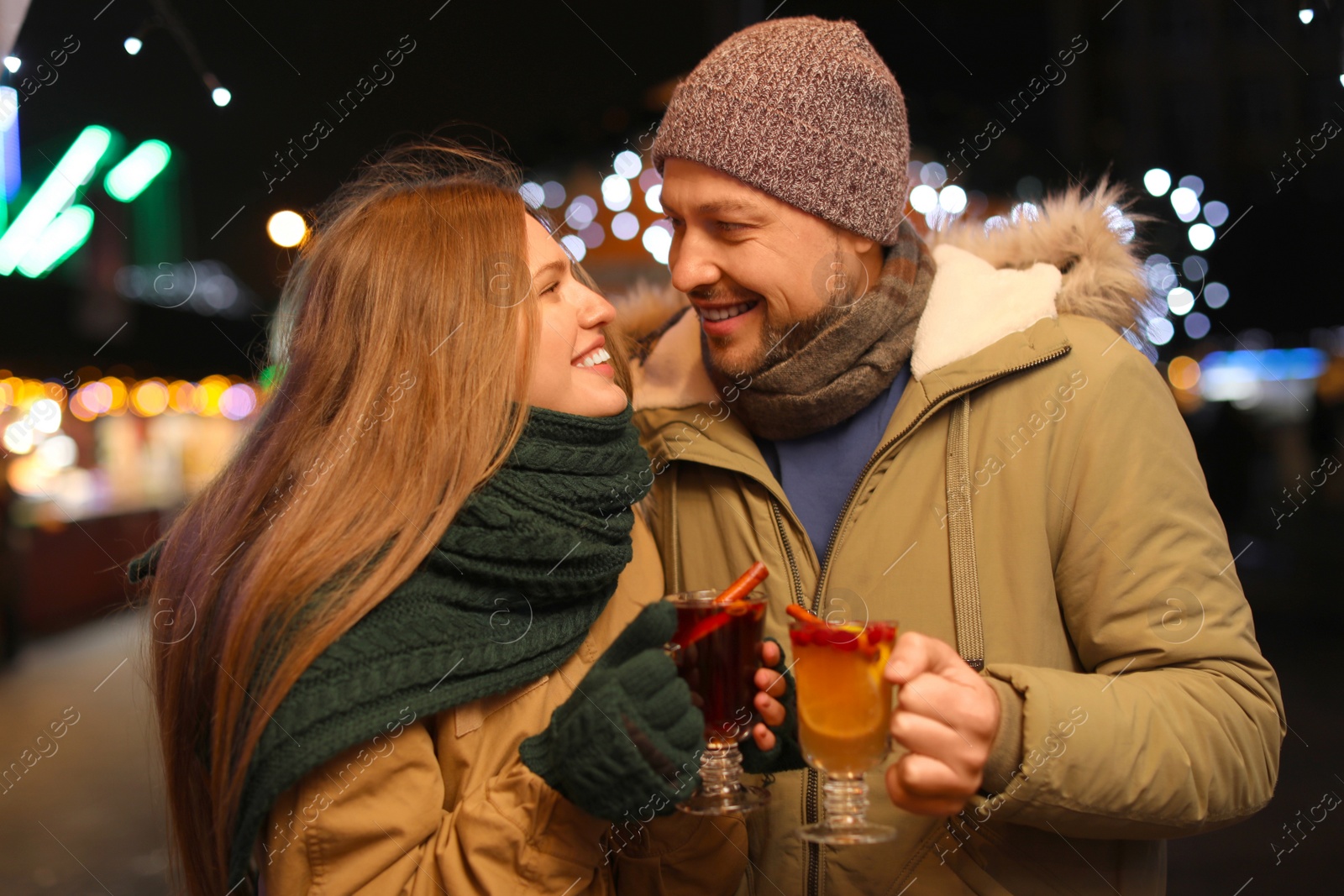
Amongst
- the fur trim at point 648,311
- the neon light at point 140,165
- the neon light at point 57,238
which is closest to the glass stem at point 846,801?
the fur trim at point 648,311

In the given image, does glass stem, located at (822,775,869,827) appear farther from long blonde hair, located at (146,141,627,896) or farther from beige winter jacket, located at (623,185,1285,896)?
long blonde hair, located at (146,141,627,896)

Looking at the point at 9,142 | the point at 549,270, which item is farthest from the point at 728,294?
the point at 9,142

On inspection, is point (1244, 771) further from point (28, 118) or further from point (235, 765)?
point (28, 118)

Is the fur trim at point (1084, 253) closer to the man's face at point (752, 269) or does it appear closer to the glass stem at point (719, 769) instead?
the man's face at point (752, 269)

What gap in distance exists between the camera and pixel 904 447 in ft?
5.83

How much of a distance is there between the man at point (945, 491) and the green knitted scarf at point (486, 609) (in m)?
0.29

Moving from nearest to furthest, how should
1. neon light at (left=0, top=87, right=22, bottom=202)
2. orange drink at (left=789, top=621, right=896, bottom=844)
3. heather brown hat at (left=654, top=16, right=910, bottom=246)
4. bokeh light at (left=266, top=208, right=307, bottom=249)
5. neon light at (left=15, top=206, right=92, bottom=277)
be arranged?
orange drink at (left=789, top=621, right=896, bottom=844) → heather brown hat at (left=654, top=16, right=910, bottom=246) → neon light at (left=0, top=87, right=22, bottom=202) → bokeh light at (left=266, top=208, right=307, bottom=249) → neon light at (left=15, top=206, right=92, bottom=277)

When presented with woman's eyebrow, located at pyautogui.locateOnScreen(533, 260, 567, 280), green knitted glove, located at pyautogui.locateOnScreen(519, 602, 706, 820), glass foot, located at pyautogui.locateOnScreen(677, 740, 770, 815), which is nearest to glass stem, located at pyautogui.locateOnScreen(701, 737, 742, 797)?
glass foot, located at pyautogui.locateOnScreen(677, 740, 770, 815)

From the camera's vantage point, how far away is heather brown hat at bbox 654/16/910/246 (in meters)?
1.89

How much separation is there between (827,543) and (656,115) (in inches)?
113

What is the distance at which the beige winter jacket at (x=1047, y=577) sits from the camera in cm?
140

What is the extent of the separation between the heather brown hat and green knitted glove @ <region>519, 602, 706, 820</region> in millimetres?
959

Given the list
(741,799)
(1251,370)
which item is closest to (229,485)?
(741,799)

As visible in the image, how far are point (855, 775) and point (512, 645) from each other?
0.58 meters
